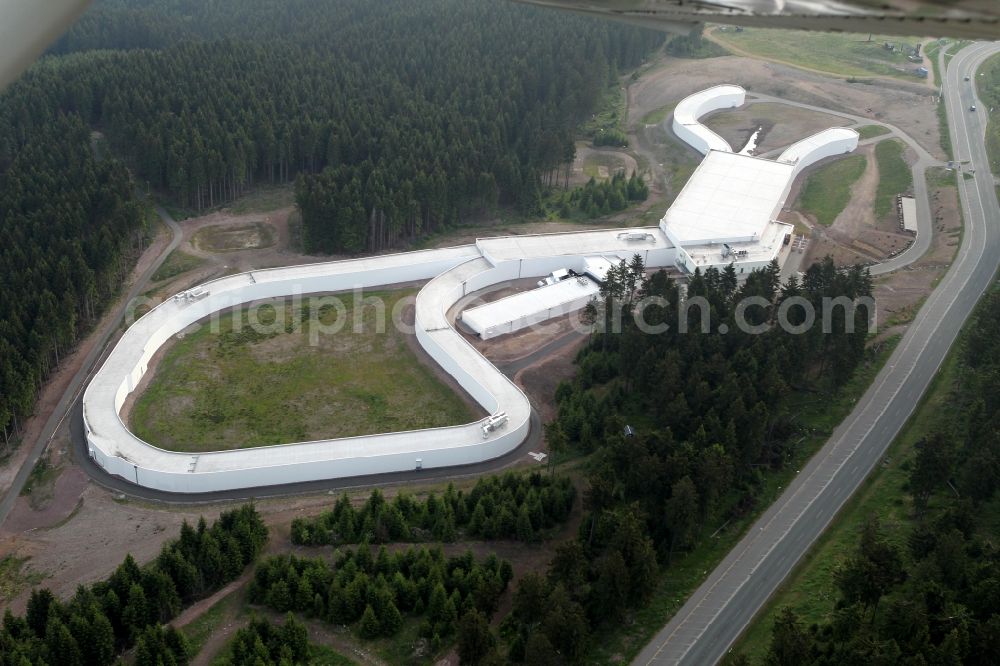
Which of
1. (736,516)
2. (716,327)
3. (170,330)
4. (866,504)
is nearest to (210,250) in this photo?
(170,330)

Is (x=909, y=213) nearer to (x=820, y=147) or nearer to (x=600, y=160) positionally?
(x=820, y=147)

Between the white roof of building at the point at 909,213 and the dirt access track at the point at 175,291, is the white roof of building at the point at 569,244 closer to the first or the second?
the dirt access track at the point at 175,291

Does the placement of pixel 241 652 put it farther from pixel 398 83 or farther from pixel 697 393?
pixel 398 83

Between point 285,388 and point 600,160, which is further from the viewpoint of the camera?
point 600,160

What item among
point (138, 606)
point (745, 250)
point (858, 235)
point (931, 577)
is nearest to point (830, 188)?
point (858, 235)

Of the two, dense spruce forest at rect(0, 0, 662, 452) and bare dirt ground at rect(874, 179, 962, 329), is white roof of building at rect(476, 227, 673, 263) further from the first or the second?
bare dirt ground at rect(874, 179, 962, 329)
